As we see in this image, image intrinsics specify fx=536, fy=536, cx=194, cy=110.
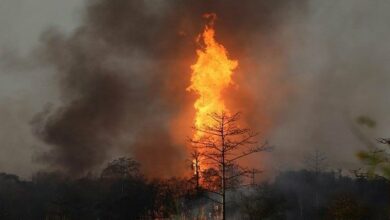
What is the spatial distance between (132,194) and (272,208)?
2183 cm

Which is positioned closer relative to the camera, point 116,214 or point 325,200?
point 325,200

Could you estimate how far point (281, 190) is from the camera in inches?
2180

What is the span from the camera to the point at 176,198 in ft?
169

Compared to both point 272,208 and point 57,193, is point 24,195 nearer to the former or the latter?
point 57,193

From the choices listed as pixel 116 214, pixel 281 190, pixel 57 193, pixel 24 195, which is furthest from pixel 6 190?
pixel 281 190

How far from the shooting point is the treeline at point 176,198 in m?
42.8

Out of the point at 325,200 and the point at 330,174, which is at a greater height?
the point at 330,174

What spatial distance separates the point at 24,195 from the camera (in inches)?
2793

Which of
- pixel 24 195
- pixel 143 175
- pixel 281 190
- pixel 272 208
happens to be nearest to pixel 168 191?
pixel 143 175

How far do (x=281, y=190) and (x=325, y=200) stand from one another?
4.66 meters

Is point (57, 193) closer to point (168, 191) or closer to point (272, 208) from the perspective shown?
point (168, 191)

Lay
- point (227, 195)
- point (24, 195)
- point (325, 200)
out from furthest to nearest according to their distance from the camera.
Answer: point (24, 195), point (325, 200), point (227, 195)

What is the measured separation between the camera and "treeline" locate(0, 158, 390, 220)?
140 ft

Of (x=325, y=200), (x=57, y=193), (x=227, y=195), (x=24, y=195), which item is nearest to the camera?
(x=227, y=195)
